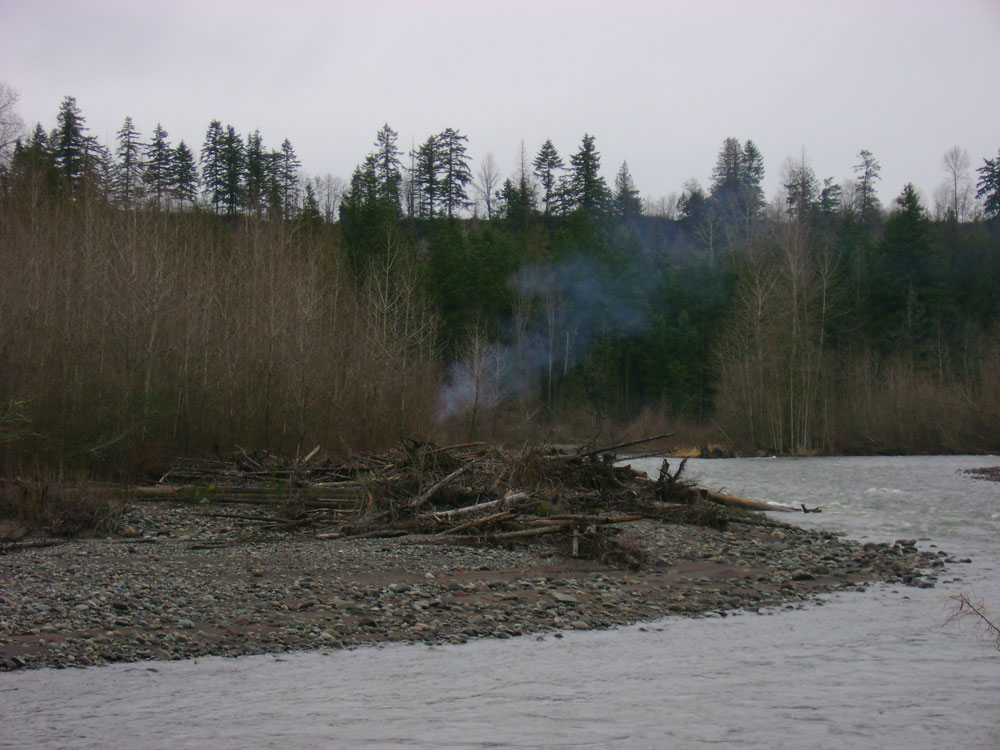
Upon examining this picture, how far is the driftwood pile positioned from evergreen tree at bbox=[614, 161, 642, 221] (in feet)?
248

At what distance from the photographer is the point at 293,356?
3272 centimetres

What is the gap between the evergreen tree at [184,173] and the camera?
73.8 metres

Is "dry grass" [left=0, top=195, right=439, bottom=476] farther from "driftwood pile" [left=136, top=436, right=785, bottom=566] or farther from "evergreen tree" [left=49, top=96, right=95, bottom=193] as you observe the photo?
"evergreen tree" [left=49, top=96, right=95, bottom=193]

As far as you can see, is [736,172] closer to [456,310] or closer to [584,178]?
[584,178]

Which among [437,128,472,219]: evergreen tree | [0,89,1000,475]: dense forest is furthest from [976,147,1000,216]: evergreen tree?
[437,128,472,219]: evergreen tree

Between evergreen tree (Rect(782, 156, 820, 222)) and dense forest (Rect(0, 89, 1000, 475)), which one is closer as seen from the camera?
dense forest (Rect(0, 89, 1000, 475))

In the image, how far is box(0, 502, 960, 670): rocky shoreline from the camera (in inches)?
386

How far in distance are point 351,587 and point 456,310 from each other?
51.1 metres

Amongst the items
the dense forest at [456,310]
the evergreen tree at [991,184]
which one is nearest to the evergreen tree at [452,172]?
the dense forest at [456,310]

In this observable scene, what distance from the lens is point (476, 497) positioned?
57.9 ft

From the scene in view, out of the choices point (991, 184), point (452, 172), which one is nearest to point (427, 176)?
point (452, 172)

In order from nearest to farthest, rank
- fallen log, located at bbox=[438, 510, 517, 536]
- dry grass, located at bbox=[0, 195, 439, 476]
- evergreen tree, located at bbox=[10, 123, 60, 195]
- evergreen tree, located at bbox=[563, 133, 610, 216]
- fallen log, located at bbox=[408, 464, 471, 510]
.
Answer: fallen log, located at bbox=[438, 510, 517, 536], fallen log, located at bbox=[408, 464, 471, 510], dry grass, located at bbox=[0, 195, 439, 476], evergreen tree, located at bbox=[10, 123, 60, 195], evergreen tree, located at bbox=[563, 133, 610, 216]

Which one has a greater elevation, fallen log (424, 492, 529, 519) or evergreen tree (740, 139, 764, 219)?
evergreen tree (740, 139, 764, 219)

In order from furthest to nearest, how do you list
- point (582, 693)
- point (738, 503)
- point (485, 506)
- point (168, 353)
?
point (168, 353) < point (738, 503) < point (485, 506) < point (582, 693)
